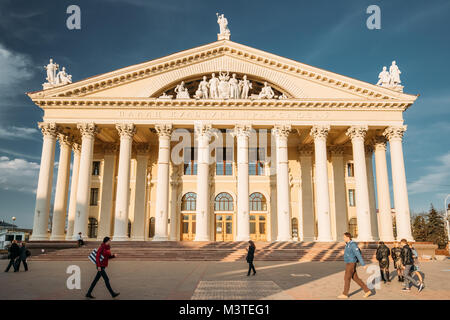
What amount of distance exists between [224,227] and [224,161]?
24.0ft

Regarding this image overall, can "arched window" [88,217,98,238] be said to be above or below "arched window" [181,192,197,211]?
below

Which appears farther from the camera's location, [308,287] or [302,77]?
[302,77]

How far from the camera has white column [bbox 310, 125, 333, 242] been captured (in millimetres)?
29703

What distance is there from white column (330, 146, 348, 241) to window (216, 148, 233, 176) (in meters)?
11.0

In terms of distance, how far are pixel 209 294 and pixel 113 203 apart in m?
28.7

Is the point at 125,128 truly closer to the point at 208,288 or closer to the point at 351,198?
the point at 208,288

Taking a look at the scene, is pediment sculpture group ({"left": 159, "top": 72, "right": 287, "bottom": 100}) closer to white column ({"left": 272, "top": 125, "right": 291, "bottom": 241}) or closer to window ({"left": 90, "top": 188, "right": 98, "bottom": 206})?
white column ({"left": 272, "top": 125, "right": 291, "bottom": 241})

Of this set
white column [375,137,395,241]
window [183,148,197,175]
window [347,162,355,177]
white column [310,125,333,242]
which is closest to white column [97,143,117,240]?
window [183,148,197,175]

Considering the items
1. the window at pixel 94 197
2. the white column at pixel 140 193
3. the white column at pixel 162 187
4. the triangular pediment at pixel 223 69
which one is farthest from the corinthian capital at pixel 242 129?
the window at pixel 94 197

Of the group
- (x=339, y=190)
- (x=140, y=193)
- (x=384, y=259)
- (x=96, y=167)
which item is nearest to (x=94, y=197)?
(x=96, y=167)

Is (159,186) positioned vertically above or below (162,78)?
below

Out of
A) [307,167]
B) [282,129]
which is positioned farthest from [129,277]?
[307,167]
